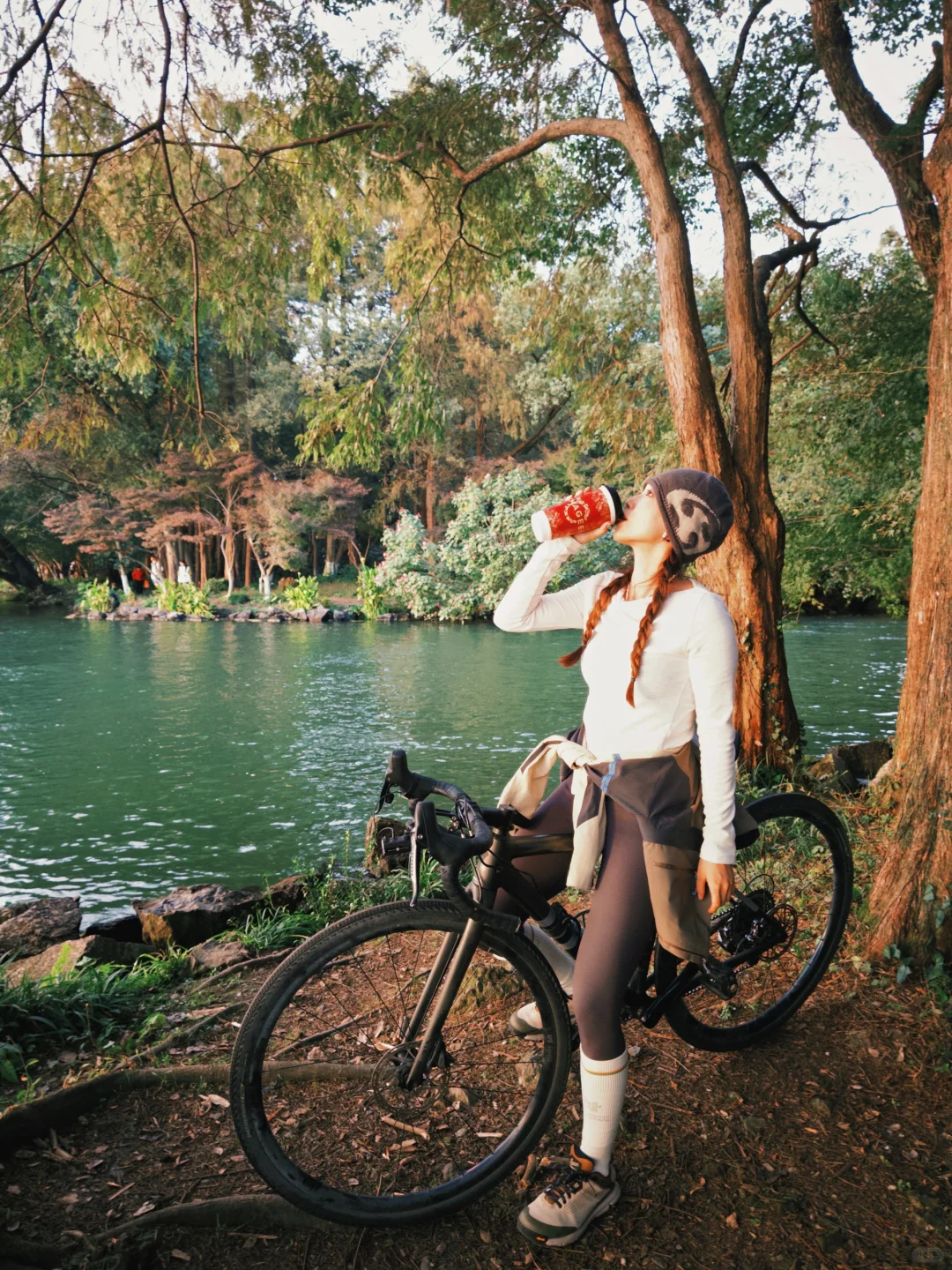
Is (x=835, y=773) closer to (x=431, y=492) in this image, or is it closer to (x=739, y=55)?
(x=739, y=55)

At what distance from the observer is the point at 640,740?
2082 millimetres

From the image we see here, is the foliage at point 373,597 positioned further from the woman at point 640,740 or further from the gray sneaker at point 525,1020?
the woman at point 640,740

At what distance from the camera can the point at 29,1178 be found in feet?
7.07

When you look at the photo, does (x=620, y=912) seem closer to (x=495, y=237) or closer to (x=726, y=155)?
(x=726, y=155)

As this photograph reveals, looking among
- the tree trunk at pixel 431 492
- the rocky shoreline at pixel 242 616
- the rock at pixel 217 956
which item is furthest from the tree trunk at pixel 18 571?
the rock at pixel 217 956

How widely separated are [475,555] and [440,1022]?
81.0 feet

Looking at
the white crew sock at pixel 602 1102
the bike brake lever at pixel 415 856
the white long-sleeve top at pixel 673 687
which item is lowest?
the white crew sock at pixel 602 1102

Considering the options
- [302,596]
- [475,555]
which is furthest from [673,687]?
[302,596]

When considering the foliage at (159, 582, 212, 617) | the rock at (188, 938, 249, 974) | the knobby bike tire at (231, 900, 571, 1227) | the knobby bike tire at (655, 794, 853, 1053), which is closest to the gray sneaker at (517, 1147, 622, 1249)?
the knobby bike tire at (231, 900, 571, 1227)

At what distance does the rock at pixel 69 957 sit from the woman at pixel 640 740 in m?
2.50

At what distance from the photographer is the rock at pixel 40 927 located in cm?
464

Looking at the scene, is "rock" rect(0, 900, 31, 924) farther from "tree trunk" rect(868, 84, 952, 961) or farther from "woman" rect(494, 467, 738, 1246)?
"tree trunk" rect(868, 84, 952, 961)

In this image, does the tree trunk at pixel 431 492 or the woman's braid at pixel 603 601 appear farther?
the tree trunk at pixel 431 492

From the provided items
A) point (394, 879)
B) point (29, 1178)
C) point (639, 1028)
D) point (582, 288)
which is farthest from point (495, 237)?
point (29, 1178)
